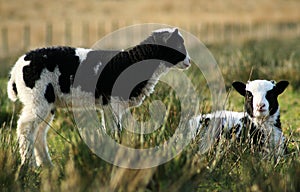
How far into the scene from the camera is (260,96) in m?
6.29

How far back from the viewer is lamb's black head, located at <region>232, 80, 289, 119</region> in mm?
6254

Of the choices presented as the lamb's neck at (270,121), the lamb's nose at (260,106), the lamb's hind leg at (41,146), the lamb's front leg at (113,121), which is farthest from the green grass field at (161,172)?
the lamb's hind leg at (41,146)

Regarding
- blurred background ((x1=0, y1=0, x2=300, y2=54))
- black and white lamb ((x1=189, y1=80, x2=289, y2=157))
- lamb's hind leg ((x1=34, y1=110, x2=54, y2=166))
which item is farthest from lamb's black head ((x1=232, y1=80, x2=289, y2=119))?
blurred background ((x1=0, y1=0, x2=300, y2=54))

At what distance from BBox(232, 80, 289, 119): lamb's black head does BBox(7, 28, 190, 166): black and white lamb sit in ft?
4.04

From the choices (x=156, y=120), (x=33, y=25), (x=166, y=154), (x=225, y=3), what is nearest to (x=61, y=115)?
(x=156, y=120)

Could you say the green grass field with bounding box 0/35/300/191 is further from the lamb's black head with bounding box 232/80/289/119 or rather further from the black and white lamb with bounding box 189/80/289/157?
the lamb's black head with bounding box 232/80/289/119

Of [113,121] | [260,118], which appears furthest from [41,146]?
[260,118]

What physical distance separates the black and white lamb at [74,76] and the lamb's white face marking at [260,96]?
4.16ft

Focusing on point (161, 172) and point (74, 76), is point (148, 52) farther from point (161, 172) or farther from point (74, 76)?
point (161, 172)

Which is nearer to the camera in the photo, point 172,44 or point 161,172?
point 161,172

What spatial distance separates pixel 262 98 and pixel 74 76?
7.34 feet

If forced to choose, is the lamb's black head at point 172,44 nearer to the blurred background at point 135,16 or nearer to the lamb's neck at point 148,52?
the lamb's neck at point 148,52

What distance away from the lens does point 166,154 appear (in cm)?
454

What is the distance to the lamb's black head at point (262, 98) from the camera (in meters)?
6.25
